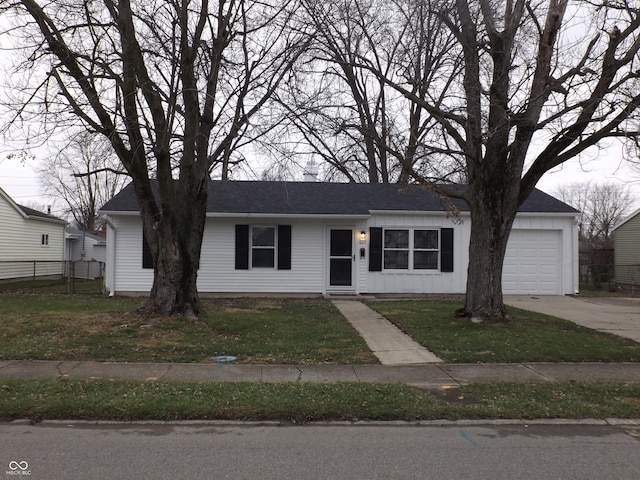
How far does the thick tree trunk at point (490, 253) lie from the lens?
1022cm

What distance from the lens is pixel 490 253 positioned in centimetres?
1023

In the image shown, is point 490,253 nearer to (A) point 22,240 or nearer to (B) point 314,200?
(B) point 314,200

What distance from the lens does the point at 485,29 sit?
1002 cm

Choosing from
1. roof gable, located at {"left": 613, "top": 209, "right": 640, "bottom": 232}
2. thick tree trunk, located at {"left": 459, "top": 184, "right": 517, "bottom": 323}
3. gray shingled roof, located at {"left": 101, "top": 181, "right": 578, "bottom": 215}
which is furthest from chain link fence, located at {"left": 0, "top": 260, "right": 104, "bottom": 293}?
roof gable, located at {"left": 613, "top": 209, "right": 640, "bottom": 232}

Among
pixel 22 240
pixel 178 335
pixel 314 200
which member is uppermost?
pixel 314 200

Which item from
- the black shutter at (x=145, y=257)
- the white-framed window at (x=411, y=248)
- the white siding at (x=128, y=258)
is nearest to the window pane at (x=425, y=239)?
the white-framed window at (x=411, y=248)

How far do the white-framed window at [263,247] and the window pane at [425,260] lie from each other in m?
5.07

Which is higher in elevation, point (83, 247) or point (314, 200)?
point (314, 200)

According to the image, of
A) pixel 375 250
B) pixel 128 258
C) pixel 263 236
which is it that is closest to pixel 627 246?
pixel 375 250

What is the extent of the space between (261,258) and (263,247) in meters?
0.39

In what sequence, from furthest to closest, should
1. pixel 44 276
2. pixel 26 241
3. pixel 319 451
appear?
pixel 44 276 → pixel 26 241 → pixel 319 451

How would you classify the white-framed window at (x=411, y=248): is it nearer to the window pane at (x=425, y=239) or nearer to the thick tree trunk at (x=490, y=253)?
the window pane at (x=425, y=239)

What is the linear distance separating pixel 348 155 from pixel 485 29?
721 inches

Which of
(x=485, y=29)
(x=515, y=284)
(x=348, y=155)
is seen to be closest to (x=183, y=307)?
(x=485, y=29)
